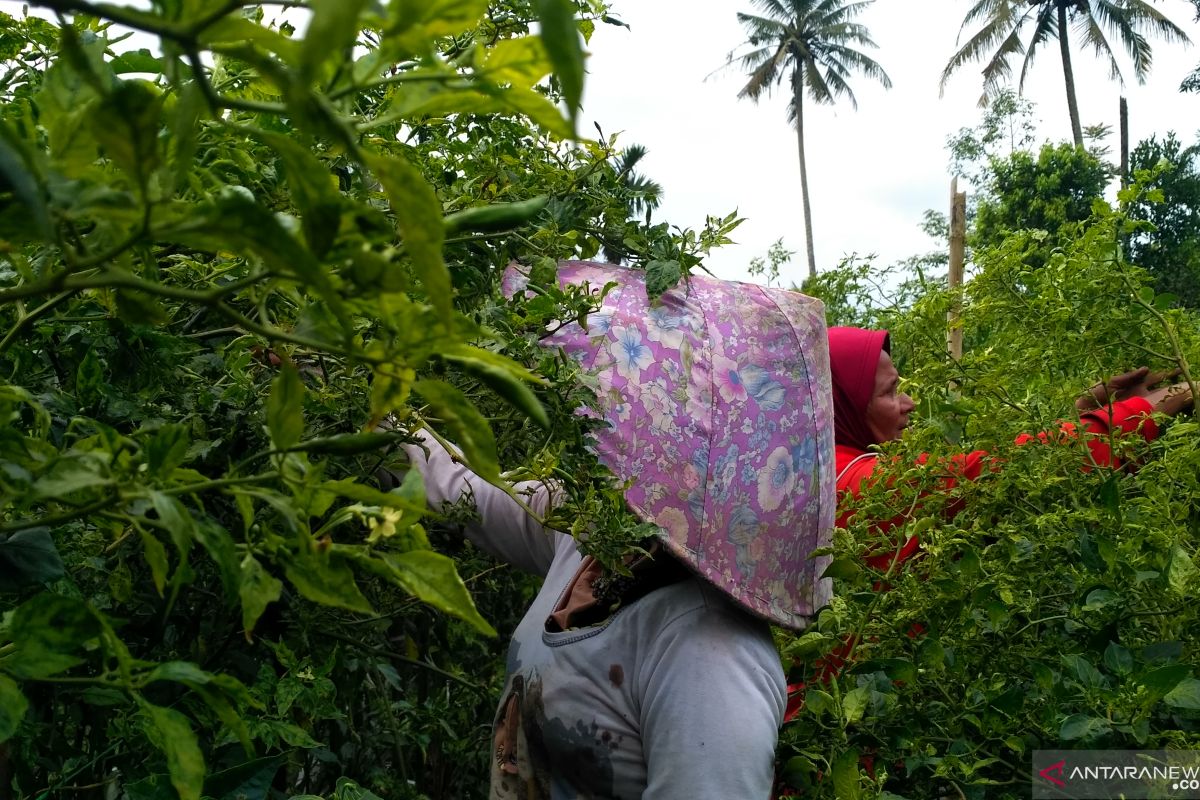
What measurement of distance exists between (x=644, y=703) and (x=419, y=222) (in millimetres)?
1077

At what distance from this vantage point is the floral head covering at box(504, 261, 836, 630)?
1.30 metres

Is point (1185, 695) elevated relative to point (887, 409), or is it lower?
lower

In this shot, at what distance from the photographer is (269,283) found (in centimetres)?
53

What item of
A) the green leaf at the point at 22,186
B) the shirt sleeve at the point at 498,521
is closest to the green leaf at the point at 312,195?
the green leaf at the point at 22,186

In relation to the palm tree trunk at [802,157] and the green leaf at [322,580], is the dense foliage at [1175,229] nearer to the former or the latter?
the palm tree trunk at [802,157]

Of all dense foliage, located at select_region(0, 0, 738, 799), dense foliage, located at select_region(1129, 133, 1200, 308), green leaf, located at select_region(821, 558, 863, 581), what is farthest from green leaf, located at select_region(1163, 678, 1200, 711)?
dense foliage, located at select_region(1129, 133, 1200, 308)

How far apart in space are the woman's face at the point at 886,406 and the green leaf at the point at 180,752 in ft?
6.25

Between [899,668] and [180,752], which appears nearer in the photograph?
[180,752]

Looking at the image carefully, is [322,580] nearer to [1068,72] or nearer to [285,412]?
[285,412]

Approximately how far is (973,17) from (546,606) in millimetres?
30129

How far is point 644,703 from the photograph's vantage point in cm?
144

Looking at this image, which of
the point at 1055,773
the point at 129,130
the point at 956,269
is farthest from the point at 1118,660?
the point at 956,269

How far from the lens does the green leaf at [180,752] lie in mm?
622

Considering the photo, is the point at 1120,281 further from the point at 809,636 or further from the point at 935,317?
the point at 809,636
